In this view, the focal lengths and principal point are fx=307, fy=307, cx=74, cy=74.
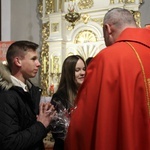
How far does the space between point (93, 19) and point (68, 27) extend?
0.68 metres

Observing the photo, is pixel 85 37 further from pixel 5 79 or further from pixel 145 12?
pixel 5 79

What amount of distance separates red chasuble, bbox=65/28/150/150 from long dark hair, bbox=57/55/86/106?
2.67 ft

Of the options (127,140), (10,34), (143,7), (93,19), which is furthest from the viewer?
(10,34)

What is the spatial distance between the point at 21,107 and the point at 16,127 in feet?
0.49

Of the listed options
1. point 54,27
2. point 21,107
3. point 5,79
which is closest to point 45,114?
point 21,107

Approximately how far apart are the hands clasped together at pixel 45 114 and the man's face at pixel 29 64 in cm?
25

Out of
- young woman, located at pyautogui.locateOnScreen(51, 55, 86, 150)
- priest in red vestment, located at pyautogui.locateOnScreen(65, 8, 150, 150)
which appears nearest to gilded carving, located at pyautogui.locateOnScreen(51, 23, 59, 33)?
young woman, located at pyautogui.locateOnScreen(51, 55, 86, 150)

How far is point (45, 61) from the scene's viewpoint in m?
7.48

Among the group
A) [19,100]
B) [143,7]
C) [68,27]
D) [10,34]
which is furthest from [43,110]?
[10,34]

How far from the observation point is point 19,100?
1.99 m

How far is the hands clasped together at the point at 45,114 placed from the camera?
6.75 feet

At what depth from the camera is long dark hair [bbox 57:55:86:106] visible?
2668mm

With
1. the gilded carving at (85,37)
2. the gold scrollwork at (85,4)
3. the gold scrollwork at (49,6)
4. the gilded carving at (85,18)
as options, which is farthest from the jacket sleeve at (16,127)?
the gold scrollwork at (49,6)

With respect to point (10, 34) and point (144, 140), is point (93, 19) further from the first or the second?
point (144, 140)
